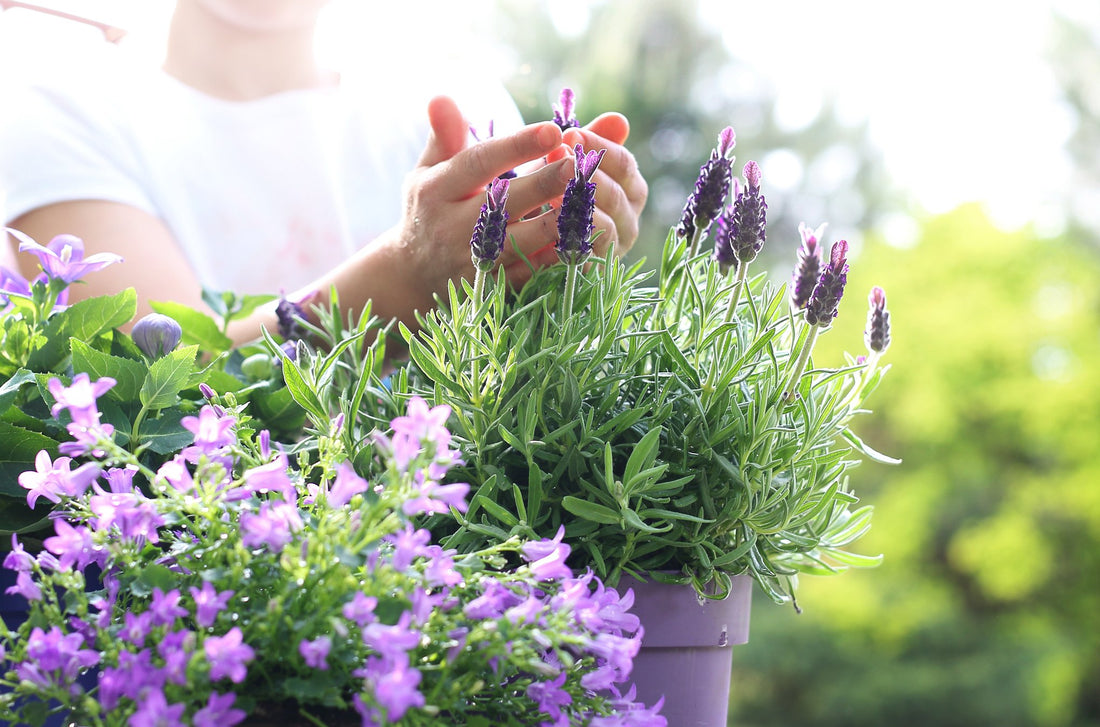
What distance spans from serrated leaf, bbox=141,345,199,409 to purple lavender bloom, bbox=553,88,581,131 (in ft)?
0.93

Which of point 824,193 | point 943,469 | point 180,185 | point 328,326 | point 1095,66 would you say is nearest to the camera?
point 328,326

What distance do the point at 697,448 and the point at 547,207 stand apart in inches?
9.6

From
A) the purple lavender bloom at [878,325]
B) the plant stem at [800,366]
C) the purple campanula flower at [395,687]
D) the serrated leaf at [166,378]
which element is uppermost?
the purple lavender bloom at [878,325]

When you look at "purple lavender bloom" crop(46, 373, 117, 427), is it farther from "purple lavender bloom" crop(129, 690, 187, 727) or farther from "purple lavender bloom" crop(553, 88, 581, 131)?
"purple lavender bloom" crop(553, 88, 581, 131)

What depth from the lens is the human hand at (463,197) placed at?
56 cm

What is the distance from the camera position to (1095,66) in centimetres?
1017

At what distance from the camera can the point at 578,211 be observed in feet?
1.63

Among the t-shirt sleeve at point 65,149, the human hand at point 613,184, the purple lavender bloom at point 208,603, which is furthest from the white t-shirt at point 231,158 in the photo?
the purple lavender bloom at point 208,603

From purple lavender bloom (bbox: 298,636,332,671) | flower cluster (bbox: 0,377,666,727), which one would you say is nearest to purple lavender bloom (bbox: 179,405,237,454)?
flower cluster (bbox: 0,377,666,727)

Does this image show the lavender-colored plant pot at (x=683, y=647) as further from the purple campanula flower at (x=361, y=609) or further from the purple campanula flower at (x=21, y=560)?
the purple campanula flower at (x=21, y=560)

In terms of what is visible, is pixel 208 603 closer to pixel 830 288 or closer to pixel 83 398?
pixel 83 398

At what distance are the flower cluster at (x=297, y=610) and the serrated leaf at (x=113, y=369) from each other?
101 millimetres

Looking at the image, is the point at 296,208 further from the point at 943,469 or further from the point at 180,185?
the point at 943,469

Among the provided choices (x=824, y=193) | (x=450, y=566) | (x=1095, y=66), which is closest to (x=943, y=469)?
(x=824, y=193)
